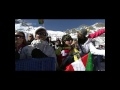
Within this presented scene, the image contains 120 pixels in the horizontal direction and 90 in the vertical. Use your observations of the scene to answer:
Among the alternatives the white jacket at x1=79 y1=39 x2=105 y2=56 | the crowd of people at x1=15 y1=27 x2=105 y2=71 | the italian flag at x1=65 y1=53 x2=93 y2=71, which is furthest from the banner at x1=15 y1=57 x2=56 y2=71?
the white jacket at x1=79 y1=39 x2=105 y2=56

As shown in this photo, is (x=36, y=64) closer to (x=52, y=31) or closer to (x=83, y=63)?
(x=52, y=31)

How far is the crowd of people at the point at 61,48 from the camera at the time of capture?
3.90 metres

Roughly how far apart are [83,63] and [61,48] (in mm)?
386

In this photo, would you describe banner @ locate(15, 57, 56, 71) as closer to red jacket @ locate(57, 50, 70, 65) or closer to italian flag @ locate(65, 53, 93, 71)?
red jacket @ locate(57, 50, 70, 65)

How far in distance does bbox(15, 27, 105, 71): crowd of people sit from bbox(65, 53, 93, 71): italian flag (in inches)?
1.7

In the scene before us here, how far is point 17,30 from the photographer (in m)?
3.92

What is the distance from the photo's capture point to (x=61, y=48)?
154 inches

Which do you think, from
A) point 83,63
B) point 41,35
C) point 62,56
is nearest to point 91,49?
point 83,63

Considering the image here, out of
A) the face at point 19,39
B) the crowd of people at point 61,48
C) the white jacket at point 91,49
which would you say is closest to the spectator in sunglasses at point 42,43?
the crowd of people at point 61,48

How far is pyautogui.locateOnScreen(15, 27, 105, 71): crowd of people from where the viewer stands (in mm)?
3904

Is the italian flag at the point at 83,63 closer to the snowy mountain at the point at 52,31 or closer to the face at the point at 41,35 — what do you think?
the snowy mountain at the point at 52,31
